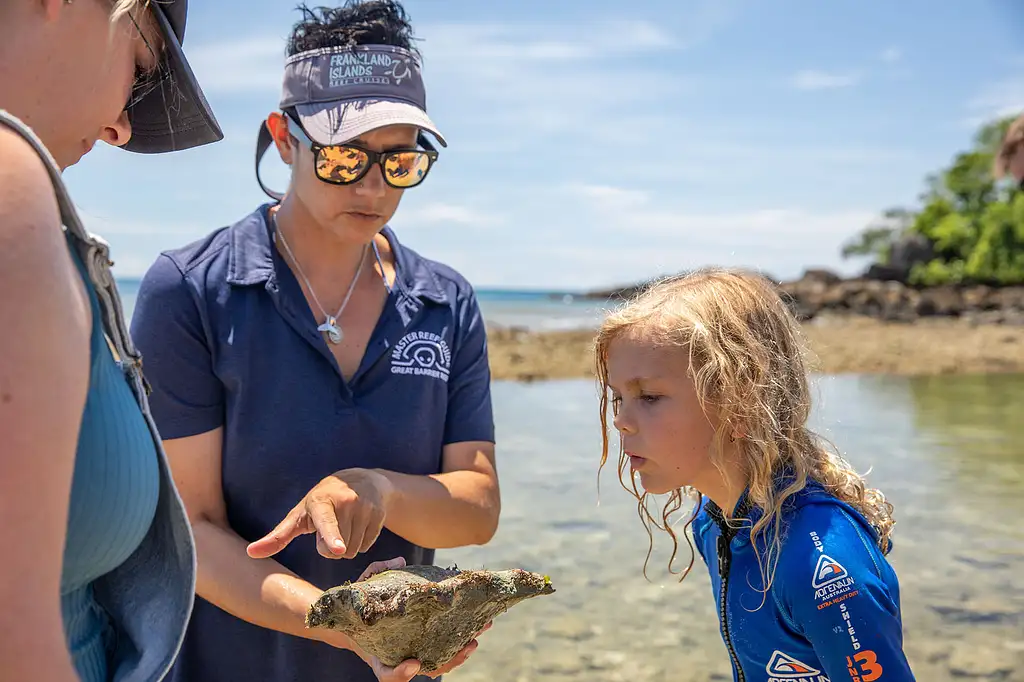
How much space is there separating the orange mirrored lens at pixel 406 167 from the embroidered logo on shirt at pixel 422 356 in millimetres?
465

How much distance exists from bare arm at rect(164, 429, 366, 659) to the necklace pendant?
398 millimetres

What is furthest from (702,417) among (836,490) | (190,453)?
(190,453)

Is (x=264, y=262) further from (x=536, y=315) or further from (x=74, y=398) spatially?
(x=536, y=315)

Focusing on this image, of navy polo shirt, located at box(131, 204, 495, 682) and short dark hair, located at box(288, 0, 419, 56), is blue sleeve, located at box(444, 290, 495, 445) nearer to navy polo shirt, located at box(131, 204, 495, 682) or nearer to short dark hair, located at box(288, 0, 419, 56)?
navy polo shirt, located at box(131, 204, 495, 682)

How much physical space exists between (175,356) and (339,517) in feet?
2.27

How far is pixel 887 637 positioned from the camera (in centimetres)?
211

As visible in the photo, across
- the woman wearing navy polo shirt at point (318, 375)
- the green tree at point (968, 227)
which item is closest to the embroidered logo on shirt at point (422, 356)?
the woman wearing navy polo shirt at point (318, 375)

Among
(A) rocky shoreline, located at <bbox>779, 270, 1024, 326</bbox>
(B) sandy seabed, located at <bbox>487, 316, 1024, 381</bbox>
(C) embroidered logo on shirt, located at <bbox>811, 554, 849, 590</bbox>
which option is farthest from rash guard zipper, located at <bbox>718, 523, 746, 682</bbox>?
(A) rocky shoreline, located at <bbox>779, 270, 1024, 326</bbox>

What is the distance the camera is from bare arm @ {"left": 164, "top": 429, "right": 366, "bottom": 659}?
2357 millimetres

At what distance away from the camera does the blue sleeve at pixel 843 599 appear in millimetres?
2109

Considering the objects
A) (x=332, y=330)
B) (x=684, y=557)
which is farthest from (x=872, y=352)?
(x=332, y=330)

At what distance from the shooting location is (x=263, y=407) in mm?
2539

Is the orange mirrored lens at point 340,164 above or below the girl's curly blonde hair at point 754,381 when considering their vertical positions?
above

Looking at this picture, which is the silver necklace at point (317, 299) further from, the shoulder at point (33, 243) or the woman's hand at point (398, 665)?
the shoulder at point (33, 243)
